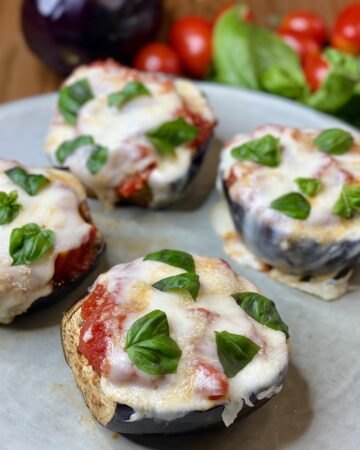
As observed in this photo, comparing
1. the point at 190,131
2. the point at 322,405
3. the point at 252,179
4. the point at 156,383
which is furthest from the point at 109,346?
the point at 190,131

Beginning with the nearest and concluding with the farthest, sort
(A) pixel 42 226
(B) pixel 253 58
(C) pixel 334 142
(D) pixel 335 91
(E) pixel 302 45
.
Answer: (A) pixel 42 226, (C) pixel 334 142, (D) pixel 335 91, (B) pixel 253 58, (E) pixel 302 45

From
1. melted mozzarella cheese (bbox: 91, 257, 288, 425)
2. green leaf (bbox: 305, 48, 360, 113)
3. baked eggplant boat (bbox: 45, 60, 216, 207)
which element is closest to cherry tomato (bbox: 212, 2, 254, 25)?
green leaf (bbox: 305, 48, 360, 113)

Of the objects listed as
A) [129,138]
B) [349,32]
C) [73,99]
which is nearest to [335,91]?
[349,32]

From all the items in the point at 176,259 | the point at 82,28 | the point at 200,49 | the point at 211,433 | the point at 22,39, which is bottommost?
the point at 22,39

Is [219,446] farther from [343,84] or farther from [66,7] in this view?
[66,7]

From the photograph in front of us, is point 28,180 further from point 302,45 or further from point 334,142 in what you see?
point 302,45

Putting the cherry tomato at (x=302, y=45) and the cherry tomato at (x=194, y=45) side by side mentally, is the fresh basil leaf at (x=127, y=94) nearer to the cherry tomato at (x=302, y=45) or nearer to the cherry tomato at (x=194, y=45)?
the cherry tomato at (x=194, y=45)

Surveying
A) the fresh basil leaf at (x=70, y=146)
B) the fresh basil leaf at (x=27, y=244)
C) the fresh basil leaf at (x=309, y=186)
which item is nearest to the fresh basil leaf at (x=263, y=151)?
the fresh basil leaf at (x=309, y=186)
